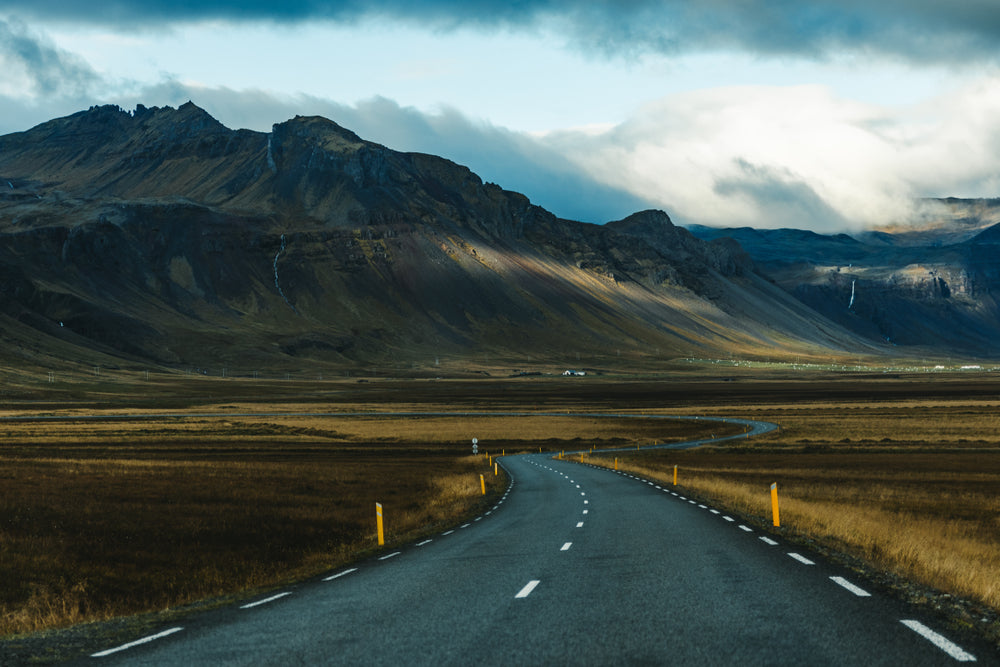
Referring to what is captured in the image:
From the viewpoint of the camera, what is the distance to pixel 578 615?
11.4 meters

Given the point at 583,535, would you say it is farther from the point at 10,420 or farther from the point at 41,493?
the point at 10,420

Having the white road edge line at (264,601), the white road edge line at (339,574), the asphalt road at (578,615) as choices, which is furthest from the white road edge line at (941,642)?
the white road edge line at (339,574)

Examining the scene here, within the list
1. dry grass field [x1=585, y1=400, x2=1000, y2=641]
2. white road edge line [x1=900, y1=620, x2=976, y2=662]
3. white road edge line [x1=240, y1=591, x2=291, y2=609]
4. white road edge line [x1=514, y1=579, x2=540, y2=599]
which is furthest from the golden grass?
white road edge line [x1=240, y1=591, x2=291, y2=609]

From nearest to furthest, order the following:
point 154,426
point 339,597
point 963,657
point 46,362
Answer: point 963,657 → point 339,597 → point 154,426 → point 46,362

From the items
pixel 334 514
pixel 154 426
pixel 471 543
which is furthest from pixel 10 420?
pixel 471 543

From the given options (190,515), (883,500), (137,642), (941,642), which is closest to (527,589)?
(137,642)

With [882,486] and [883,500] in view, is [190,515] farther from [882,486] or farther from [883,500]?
[882,486]

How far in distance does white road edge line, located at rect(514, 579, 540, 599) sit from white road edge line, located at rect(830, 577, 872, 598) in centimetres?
439

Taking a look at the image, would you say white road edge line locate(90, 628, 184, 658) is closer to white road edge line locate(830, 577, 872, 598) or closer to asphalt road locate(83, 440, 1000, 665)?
asphalt road locate(83, 440, 1000, 665)

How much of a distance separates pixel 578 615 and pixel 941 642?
4.00 metres

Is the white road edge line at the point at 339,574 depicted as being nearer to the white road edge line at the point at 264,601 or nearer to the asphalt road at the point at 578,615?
the asphalt road at the point at 578,615

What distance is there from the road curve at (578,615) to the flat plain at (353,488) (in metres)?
1.49

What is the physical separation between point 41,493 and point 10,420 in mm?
78468

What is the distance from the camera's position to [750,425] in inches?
3656
